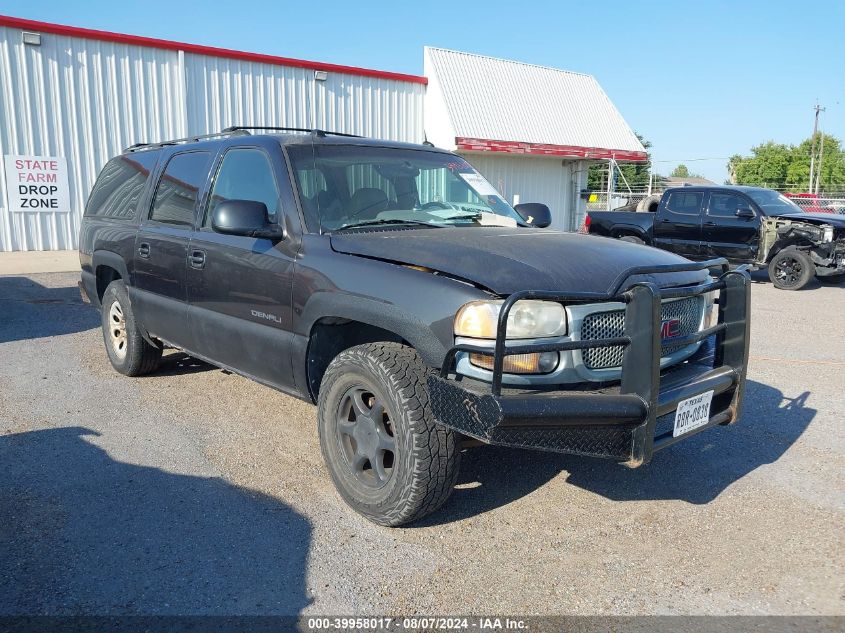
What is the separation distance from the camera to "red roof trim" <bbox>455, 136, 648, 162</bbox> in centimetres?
1909

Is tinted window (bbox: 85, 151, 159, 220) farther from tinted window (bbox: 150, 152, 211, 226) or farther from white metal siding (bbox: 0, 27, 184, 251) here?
white metal siding (bbox: 0, 27, 184, 251)

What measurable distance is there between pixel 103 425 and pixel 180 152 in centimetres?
206

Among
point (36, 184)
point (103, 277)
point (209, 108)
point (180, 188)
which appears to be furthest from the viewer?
point (209, 108)

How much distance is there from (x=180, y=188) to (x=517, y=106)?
58.0ft

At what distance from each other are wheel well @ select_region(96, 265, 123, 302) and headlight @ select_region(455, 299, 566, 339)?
14.0 feet

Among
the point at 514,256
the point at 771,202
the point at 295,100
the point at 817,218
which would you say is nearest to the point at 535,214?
the point at 514,256

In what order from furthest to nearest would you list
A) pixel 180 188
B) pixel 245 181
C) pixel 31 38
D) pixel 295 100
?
pixel 295 100 → pixel 31 38 → pixel 180 188 → pixel 245 181

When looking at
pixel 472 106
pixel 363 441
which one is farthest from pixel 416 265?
pixel 472 106

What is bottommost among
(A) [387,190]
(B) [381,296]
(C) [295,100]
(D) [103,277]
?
(D) [103,277]

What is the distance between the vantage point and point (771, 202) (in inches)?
517

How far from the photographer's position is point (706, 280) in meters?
3.73

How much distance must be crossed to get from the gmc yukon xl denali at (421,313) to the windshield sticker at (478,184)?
0.02m

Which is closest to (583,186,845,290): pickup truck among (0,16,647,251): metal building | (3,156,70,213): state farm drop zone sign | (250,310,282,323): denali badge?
(0,16,647,251): metal building

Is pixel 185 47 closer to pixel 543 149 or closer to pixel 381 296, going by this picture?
pixel 543 149
